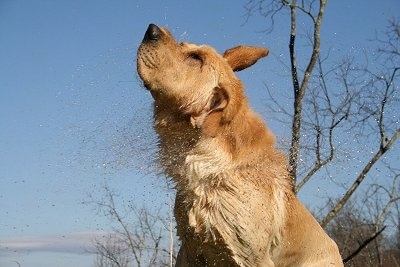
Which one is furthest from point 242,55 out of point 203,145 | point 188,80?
point 203,145

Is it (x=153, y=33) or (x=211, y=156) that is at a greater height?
(x=153, y=33)

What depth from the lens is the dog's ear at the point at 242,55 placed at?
6.03 m

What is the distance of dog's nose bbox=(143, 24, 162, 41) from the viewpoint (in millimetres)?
5164

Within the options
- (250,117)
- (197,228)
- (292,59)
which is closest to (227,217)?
(197,228)

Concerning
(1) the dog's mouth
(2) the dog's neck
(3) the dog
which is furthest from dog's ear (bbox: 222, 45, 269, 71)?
(1) the dog's mouth

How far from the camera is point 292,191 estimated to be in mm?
5965

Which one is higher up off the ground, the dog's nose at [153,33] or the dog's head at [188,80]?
the dog's nose at [153,33]

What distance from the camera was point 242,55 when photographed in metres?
6.13

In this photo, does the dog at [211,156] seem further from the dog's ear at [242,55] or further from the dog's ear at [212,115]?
the dog's ear at [242,55]

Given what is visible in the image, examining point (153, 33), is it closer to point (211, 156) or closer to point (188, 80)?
point (188, 80)

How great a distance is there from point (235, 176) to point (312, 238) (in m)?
1.19

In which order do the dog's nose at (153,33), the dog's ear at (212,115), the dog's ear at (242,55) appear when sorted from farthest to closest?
the dog's ear at (242,55)
the dog's ear at (212,115)
the dog's nose at (153,33)

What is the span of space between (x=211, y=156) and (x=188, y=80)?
692 mm

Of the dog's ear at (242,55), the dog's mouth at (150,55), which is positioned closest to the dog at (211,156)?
the dog's mouth at (150,55)
